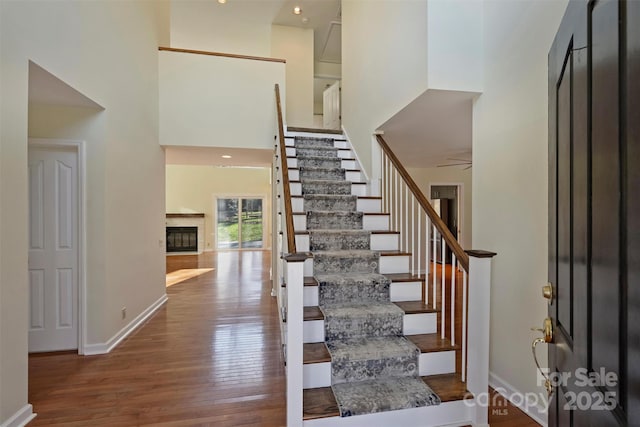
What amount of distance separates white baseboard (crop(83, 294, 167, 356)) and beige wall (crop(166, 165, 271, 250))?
272 inches

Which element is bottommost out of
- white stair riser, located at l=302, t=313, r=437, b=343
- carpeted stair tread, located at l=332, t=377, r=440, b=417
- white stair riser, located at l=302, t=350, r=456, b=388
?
carpeted stair tread, located at l=332, t=377, r=440, b=417

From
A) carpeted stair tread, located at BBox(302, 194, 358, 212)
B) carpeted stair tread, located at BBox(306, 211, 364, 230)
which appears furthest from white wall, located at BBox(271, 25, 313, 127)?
carpeted stair tread, located at BBox(306, 211, 364, 230)

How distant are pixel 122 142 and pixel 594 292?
3.96 metres

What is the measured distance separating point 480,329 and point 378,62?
10.3ft

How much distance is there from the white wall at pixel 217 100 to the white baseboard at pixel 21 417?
346 centimetres

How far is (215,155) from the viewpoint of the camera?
5.35m

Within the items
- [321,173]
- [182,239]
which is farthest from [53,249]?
[182,239]

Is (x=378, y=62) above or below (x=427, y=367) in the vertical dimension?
above

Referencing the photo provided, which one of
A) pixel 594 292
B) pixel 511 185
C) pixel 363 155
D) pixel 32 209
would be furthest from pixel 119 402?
pixel 363 155

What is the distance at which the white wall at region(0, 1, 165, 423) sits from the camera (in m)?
1.86

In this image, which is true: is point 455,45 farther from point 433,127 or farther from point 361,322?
point 361,322

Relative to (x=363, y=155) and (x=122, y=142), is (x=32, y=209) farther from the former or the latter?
(x=363, y=155)

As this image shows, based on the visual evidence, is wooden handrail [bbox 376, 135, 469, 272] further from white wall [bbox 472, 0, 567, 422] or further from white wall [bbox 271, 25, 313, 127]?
white wall [bbox 271, 25, 313, 127]

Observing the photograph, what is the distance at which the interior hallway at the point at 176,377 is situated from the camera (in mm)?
2078
